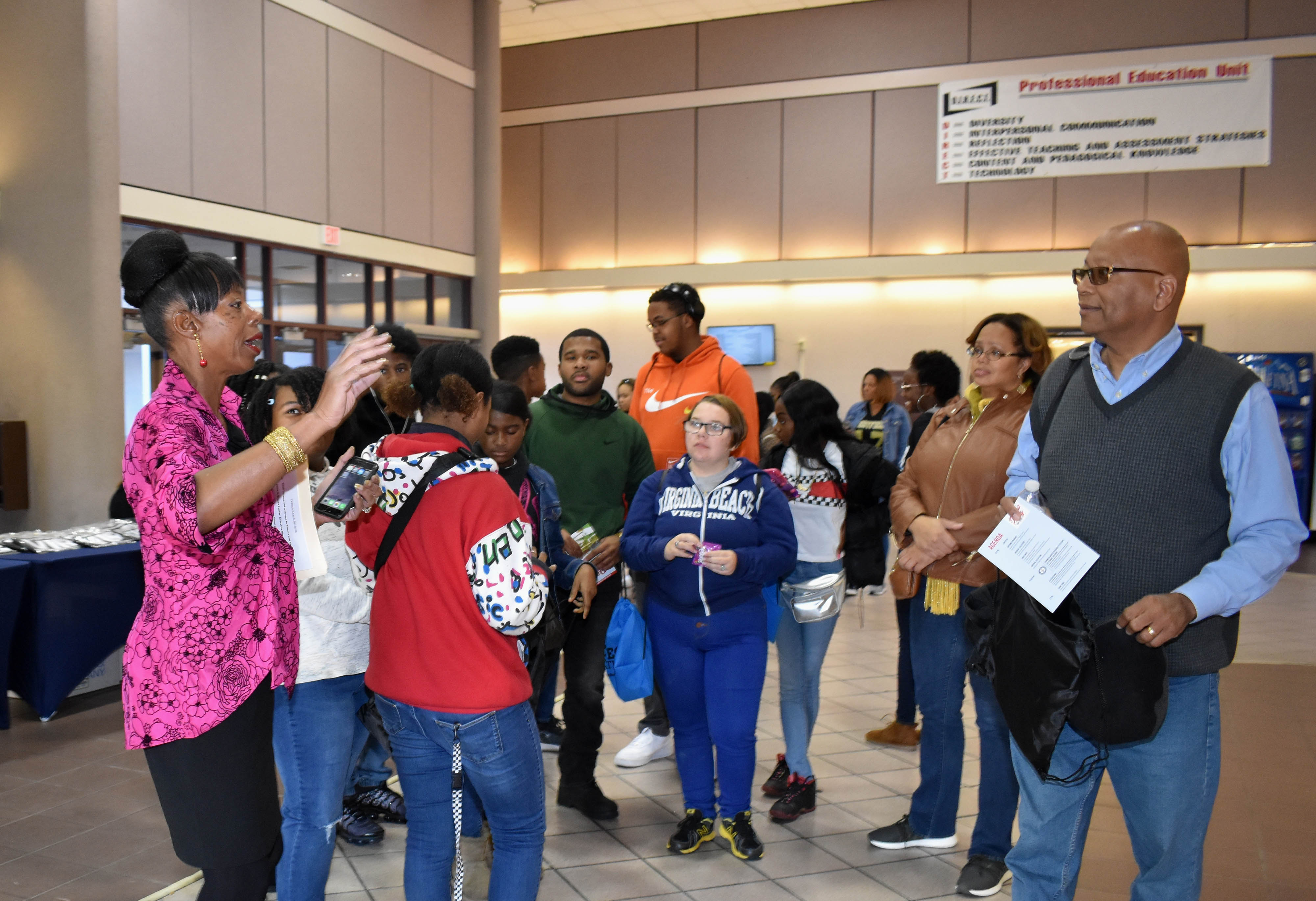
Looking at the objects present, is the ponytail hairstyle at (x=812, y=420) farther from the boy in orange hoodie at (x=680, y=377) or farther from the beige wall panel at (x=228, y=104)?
the beige wall panel at (x=228, y=104)

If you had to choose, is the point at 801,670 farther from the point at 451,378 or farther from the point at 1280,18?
the point at 1280,18

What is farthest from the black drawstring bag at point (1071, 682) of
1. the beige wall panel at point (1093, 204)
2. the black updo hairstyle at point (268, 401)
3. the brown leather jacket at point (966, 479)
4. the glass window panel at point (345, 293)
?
the beige wall panel at point (1093, 204)

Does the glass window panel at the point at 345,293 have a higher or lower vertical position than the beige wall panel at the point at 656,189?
lower

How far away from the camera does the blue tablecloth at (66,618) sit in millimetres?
4762

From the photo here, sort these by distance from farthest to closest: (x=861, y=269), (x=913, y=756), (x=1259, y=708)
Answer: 1. (x=861, y=269)
2. (x=1259, y=708)
3. (x=913, y=756)

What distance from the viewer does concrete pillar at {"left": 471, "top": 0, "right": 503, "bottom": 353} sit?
1173 centimetres

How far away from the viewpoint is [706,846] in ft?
11.2

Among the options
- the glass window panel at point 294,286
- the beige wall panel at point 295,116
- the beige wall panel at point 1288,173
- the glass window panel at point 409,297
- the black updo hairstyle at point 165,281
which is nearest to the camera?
the black updo hairstyle at point 165,281

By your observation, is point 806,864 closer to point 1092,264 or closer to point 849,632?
point 1092,264

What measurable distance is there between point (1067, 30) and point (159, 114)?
10079mm

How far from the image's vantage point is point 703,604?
331 cm

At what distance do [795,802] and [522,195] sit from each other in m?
11.9

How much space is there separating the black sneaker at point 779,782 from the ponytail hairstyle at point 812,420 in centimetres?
122

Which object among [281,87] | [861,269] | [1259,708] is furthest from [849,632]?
[281,87]
